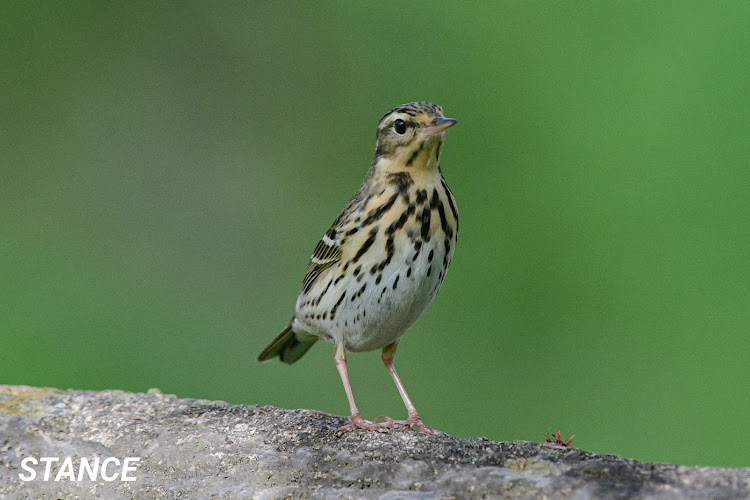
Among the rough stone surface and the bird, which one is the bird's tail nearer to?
the bird

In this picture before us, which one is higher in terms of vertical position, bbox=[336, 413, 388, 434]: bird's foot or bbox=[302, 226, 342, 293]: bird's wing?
bbox=[302, 226, 342, 293]: bird's wing

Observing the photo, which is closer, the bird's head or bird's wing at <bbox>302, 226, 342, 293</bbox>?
the bird's head

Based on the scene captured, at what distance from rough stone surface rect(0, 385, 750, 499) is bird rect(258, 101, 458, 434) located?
922 mm

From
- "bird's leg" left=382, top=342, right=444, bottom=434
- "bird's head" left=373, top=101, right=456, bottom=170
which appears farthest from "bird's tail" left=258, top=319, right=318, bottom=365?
"bird's head" left=373, top=101, right=456, bottom=170

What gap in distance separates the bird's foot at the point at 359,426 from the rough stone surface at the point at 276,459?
0.19ft

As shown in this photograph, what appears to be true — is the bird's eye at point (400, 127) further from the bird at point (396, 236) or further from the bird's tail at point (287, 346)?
the bird's tail at point (287, 346)

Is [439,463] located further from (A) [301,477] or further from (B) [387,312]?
(B) [387,312]

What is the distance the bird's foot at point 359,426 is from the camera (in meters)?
5.82

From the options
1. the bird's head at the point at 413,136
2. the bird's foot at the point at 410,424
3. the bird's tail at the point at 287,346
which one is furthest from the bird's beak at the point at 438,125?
the bird's tail at the point at 287,346

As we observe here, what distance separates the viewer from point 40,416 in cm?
620

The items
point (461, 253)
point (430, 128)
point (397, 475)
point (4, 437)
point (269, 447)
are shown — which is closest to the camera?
point (397, 475)

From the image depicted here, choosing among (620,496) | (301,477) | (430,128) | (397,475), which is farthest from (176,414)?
(620,496)

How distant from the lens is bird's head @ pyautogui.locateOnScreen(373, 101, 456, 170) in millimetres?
6617

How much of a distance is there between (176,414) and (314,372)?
14.7 ft
